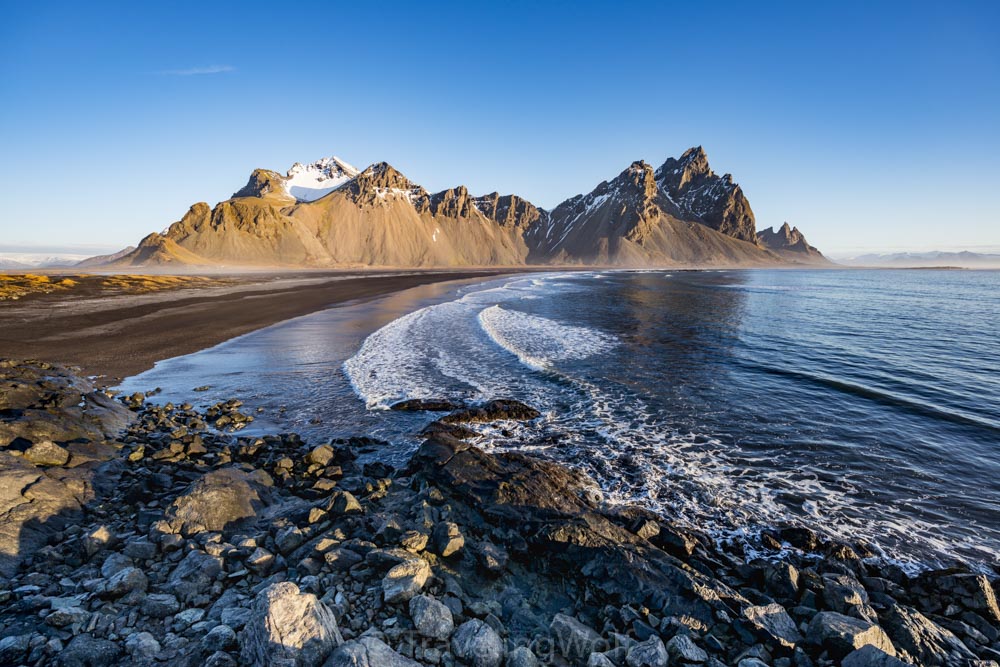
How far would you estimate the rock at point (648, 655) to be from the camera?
3869 millimetres

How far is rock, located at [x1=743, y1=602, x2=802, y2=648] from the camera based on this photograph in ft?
14.4

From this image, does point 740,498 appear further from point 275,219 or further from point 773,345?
point 275,219

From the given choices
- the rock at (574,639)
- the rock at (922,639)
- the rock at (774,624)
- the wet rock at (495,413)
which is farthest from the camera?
the wet rock at (495,413)

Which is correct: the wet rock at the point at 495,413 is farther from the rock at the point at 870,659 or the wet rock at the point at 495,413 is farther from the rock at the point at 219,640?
the rock at the point at 870,659

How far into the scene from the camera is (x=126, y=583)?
178 inches

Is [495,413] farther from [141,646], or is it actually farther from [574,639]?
[141,646]

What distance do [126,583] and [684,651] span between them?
5.97 metres

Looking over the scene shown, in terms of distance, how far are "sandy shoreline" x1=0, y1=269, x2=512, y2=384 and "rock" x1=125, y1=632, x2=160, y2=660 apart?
14.4 metres

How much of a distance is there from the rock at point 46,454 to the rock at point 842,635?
1188 cm

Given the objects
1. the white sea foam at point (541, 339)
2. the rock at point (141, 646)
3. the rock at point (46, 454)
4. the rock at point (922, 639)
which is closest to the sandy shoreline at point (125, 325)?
the rock at point (46, 454)

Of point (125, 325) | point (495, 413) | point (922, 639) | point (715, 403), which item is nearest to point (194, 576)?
point (495, 413)

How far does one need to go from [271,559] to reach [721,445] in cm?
989

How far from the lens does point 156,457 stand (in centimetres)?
846

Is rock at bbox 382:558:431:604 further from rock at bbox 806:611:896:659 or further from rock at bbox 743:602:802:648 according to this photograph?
rock at bbox 806:611:896:659
